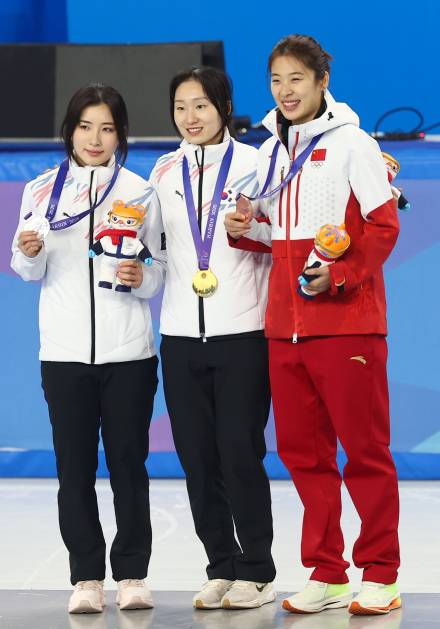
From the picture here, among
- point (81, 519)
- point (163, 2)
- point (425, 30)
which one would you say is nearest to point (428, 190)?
point (425, 30)

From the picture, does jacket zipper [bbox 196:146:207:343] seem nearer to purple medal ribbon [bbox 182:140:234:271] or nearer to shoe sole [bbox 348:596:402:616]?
purple medal ribbon [bbox 182:140:234:271]

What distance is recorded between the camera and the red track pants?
10.4ft

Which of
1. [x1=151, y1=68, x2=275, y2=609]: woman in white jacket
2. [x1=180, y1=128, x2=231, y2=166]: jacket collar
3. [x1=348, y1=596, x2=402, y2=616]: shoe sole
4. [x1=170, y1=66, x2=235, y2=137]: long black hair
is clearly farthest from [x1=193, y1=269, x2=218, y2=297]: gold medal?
[x1=348, y1=596, x2=402, y2=616]: shoe sole

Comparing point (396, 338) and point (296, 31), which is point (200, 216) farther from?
point (296, 31)

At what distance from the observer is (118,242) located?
10.6ft

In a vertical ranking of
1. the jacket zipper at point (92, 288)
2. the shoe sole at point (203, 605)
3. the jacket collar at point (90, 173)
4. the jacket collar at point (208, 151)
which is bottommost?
the shoe sole at point (203, 605)

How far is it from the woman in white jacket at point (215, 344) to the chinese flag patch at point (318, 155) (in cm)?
21

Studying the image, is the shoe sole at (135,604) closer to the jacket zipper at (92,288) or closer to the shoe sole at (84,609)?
the shoe sole at (84,609)

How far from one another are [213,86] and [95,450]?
3.41 ft

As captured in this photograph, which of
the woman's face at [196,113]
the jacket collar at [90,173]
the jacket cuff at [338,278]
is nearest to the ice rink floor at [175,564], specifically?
the jacket cuff at [338,278]

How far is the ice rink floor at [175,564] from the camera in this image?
3.16m

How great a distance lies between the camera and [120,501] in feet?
10.9

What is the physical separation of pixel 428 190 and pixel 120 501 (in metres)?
2.55

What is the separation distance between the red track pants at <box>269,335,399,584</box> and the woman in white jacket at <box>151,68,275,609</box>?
10 cm
